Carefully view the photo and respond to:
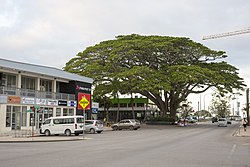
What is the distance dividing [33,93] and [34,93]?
0.58 feet

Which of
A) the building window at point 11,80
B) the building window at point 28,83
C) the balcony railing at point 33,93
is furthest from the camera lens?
the building window at point 28,83

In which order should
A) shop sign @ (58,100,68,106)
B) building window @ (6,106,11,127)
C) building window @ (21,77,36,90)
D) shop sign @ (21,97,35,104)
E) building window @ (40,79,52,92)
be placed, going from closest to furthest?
building window @ (6,106,11,127)
shop sign @ (21,97,35,104)
building window @ (21,77,36,90)
shop sign @ (58,100,68,106)
building window @ (40,79,52,92)

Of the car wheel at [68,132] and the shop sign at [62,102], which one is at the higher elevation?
the shop sign at [62,102]

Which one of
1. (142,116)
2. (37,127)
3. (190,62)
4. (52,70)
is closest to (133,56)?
(190,62)

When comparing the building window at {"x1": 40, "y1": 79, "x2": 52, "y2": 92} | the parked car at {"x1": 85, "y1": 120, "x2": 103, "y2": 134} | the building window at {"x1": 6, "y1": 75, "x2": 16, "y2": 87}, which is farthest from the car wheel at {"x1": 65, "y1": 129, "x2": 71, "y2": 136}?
the building window at {"x1": 40, "y1": 79, "x2": 52, "y2": 92}

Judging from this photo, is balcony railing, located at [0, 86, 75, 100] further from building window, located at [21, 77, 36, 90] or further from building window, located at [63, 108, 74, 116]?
building window, located at [21, 77, 36, 90]

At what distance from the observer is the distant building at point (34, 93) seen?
38.6 m

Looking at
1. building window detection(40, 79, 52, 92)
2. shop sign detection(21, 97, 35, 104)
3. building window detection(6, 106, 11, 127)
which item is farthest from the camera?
building window detection(40, 79, 52, 92)

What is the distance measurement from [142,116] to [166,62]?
100.0ft

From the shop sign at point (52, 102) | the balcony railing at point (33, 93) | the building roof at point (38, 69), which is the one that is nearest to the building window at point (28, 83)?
the balcony railing at point (33, 93)

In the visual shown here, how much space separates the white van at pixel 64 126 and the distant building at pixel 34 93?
6.84 ft

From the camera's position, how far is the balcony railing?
38.8m

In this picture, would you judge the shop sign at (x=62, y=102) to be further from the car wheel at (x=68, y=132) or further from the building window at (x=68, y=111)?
the car wheel at (x=68, y=132)

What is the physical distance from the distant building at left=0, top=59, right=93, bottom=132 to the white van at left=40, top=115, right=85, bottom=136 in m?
2.08
